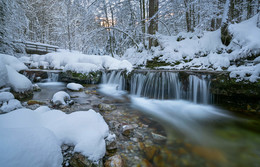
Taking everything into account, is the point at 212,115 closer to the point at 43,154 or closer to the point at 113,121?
the point at 113,121

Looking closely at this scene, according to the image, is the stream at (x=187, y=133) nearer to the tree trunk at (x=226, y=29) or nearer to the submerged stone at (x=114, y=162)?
the submerged stone at (x=114, y=162)

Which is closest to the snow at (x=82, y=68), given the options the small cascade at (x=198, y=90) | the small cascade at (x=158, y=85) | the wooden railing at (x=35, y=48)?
the small cascade at (x=158, y=85)

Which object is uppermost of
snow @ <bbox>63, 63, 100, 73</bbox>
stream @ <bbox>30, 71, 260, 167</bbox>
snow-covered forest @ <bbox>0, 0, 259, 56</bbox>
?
snow-covered forest @ <bbox>0, 0, 259, 56</bbox>

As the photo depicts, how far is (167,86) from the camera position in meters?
4.57

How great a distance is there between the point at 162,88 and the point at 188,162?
326 centimetres

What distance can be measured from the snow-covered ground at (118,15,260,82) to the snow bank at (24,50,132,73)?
2173 millimetres

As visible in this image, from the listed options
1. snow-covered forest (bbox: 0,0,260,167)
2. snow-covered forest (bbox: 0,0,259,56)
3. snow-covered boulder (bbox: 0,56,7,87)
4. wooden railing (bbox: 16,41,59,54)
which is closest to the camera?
snow-covered forest (bbox: 0,0,260,167)

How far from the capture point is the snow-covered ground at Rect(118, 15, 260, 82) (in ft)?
13.5

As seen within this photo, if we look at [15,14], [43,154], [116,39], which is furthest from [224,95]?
[116,39]

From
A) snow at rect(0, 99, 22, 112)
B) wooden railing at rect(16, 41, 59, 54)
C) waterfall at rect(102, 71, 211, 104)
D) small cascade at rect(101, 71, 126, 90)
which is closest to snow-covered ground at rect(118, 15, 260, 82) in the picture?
waterfall at rect(102, 71, 211, 104)

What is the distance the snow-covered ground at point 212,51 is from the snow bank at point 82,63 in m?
2.17

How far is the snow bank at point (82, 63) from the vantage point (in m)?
6.93

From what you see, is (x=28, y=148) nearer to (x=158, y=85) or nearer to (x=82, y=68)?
(x=158, y=85)

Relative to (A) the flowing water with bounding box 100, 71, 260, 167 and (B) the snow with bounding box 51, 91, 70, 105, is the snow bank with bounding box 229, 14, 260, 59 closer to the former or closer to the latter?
(A) the flowing water with bounding box 100, 71, 260, 167
